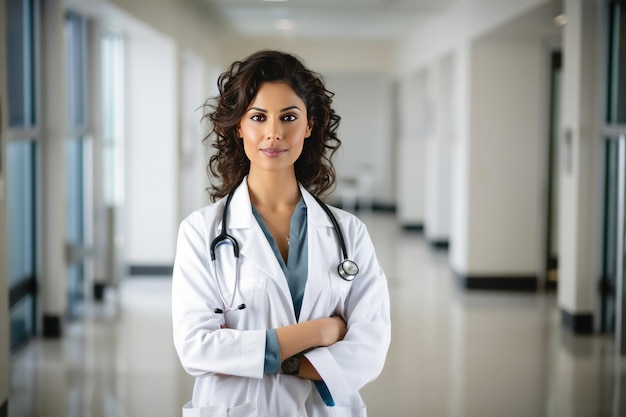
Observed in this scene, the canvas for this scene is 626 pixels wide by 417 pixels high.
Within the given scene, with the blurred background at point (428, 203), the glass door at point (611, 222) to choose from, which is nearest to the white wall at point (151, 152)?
the blurred background at point (428, 203)

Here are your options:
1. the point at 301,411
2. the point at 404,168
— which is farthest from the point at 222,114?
the point at 404,168

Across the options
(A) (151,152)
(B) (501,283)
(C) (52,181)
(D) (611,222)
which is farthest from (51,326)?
(B) (501,283)

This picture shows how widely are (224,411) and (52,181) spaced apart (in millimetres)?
5450

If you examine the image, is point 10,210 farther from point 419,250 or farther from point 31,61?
A: point 419,250

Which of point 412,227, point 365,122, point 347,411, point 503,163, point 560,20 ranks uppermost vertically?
point 560,20

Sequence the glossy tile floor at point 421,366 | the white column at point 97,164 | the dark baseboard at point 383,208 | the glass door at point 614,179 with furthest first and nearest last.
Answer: the dark baseboard at point 383,208 < the white column at point 97,164 < the glass door at point 614,179 < the glossy tile floor at point 421,366

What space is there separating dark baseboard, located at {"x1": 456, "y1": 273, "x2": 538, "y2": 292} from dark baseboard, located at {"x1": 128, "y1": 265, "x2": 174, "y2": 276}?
3578 mm

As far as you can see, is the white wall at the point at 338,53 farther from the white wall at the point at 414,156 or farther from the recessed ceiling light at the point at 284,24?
the recessed ceiling light at the point at 284,24

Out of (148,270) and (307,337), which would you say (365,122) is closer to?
(148,270)

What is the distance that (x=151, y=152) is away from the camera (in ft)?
35.8

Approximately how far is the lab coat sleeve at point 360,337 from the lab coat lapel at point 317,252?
0.26ft

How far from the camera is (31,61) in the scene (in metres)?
7.34

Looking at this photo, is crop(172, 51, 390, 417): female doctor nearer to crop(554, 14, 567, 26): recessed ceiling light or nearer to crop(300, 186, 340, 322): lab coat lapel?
crop(300, 186, 340, 322): lab coat lapel

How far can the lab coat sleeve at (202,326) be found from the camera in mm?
2193
